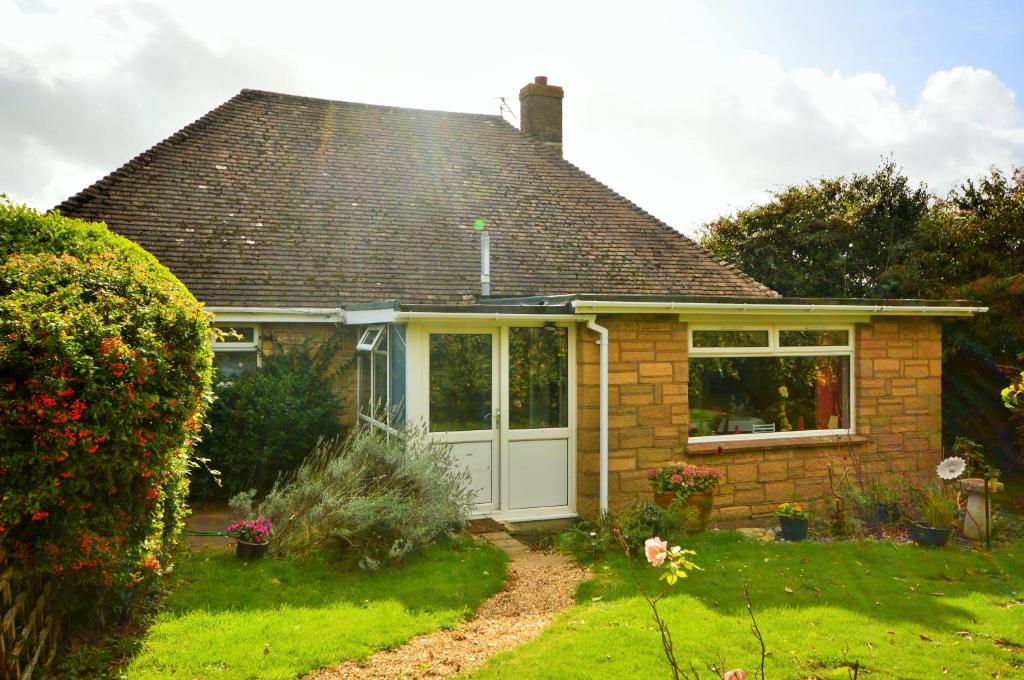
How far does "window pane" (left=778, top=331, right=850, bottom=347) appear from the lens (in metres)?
10.7

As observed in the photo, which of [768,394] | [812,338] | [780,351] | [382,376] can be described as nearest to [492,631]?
[382,376]

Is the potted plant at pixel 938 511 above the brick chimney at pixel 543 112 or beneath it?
beneath

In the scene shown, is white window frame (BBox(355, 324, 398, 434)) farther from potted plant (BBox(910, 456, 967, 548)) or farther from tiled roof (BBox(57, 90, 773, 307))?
potted plant (BBox(910, 456, 967, 548))

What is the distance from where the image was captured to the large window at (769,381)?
33.6ft

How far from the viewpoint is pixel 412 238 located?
14.3 metres

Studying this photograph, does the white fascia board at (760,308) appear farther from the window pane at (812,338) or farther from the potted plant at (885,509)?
the potted plant at (885,509)

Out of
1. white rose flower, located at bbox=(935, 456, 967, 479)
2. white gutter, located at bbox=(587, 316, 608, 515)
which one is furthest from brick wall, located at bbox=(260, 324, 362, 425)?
white rose flower, located at bbox=(935, 456, 967, 479)

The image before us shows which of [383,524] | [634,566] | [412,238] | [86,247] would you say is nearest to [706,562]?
[634,566]

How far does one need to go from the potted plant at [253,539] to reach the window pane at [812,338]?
7098 millimetres

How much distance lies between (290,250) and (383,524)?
710 centimetres

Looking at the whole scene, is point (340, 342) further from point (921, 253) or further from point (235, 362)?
point (921, 253)

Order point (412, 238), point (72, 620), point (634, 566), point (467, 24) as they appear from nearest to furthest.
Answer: point (72, 620) → point (467, 24) → point (634, 566) → point (412, 238)

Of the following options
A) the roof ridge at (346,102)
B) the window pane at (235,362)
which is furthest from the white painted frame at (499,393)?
the roof ridge at (346,102)

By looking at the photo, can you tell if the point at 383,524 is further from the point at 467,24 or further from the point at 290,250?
the point at 290,250
